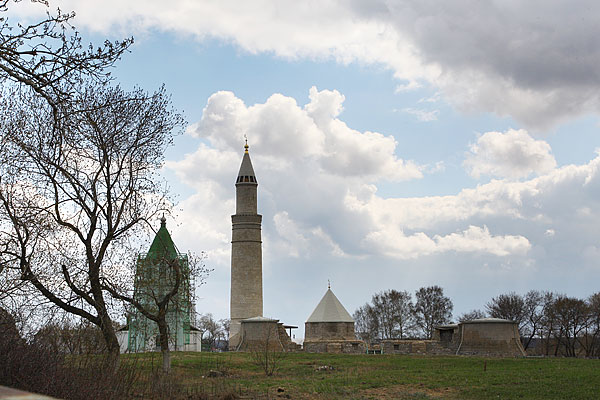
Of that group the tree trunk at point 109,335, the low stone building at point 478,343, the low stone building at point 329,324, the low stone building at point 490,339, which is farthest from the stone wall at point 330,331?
the tree trunk at point 109,335

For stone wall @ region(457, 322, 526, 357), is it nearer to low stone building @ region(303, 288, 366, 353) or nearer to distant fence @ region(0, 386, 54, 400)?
low stone building @ region(303, 288, 366, 353)

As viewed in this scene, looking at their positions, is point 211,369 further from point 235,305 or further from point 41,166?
point 235,305

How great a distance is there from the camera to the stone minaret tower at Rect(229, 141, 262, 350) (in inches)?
2062

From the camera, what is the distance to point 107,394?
35.3 ft

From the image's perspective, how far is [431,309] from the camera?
66062 millimetres

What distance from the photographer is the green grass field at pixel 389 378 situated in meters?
17.6

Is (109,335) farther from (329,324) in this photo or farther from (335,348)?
(329,324)

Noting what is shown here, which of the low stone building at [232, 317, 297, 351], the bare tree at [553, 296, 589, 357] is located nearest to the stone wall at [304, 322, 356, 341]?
the low stone building at [232, 317, 297, 351]

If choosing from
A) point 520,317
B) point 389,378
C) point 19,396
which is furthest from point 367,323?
point 19,396

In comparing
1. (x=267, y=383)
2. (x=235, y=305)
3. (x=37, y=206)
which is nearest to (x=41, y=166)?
(x=37, y=206)

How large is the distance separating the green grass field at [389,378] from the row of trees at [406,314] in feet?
119

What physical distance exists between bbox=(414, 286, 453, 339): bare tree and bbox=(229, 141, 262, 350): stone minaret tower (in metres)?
21.0

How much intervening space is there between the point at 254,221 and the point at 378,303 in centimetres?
2336

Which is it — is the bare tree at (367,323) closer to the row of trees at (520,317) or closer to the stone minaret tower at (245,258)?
the row of trees at (520,317)
